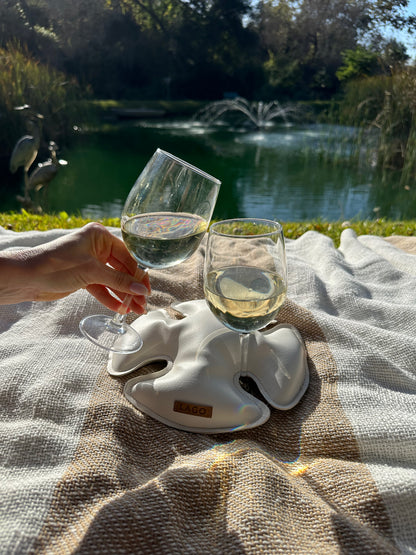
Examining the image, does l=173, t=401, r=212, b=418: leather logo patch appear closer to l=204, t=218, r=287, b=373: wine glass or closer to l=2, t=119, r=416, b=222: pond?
l=204, t=218, r=287, b=373: wine glass

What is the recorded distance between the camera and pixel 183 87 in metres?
17.7

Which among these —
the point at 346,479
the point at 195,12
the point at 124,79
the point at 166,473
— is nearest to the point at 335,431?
the point at 346,479

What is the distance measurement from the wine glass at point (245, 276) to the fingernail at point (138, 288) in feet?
0.63

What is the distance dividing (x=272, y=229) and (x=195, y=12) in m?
20.7

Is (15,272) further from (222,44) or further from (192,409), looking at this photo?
(222,44)

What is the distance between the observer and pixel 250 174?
8320mm

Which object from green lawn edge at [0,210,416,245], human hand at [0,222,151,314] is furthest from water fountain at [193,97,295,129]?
human hand at [0,222,151,314]

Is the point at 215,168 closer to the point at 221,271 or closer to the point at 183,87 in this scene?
the point at 221,271

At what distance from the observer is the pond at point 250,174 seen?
6.70 m

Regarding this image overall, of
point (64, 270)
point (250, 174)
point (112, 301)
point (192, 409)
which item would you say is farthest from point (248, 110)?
point (192, 409)

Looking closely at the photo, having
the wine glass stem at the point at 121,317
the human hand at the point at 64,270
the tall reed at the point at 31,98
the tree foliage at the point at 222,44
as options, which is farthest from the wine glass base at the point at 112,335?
the tree foliage at the point at 222,44

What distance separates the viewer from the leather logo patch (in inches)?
38.9

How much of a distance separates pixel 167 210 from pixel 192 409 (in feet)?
1.41

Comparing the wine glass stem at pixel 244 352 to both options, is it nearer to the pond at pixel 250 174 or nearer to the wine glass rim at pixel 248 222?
the wine glass rim at pixel 248 222
